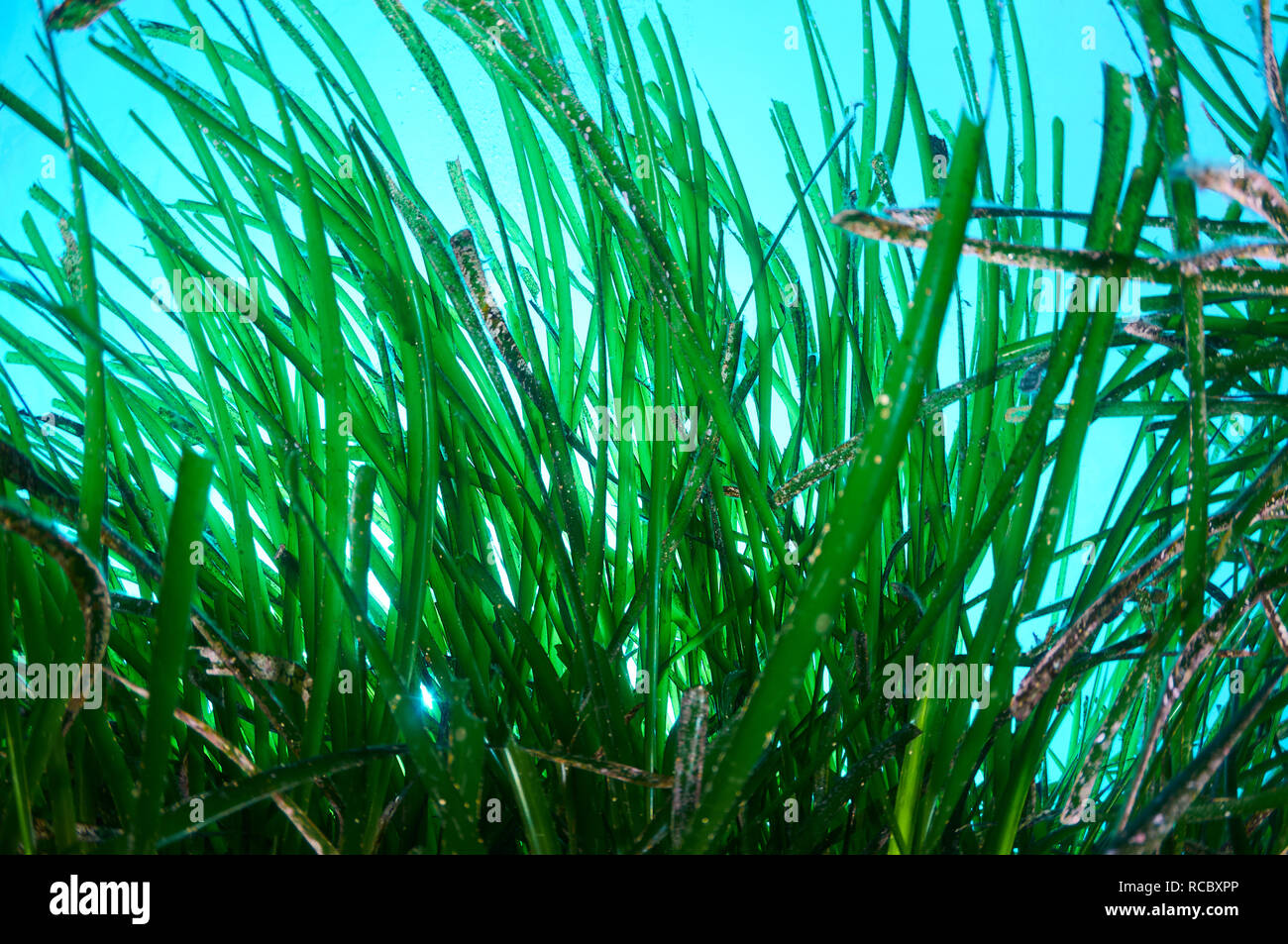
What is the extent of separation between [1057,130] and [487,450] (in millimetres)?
423

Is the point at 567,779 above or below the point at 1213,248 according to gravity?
below

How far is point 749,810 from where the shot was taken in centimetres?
32

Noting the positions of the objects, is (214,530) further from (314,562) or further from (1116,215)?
(1116,215)

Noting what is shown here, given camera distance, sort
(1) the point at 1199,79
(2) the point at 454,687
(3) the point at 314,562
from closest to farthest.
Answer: (2) the point at 454,687 → (3) the point at 314,562 → (1) the point at 1199,79

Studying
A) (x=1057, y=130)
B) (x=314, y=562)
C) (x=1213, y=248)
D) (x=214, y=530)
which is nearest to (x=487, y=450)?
(x=314, y=562)

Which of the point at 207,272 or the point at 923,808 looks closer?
the point at 923,808

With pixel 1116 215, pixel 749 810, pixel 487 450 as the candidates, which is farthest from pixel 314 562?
pixel 1116 215

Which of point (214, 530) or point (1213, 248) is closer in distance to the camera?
point (1213, 248)

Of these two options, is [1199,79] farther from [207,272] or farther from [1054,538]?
[207,272]

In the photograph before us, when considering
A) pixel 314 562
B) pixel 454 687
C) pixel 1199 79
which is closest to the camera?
pixel 454 687

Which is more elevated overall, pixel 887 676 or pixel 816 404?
pixel 816 404

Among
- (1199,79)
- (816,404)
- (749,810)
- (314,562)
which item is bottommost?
(749,810)

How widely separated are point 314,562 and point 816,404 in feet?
1.17

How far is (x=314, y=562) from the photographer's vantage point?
34 cm
